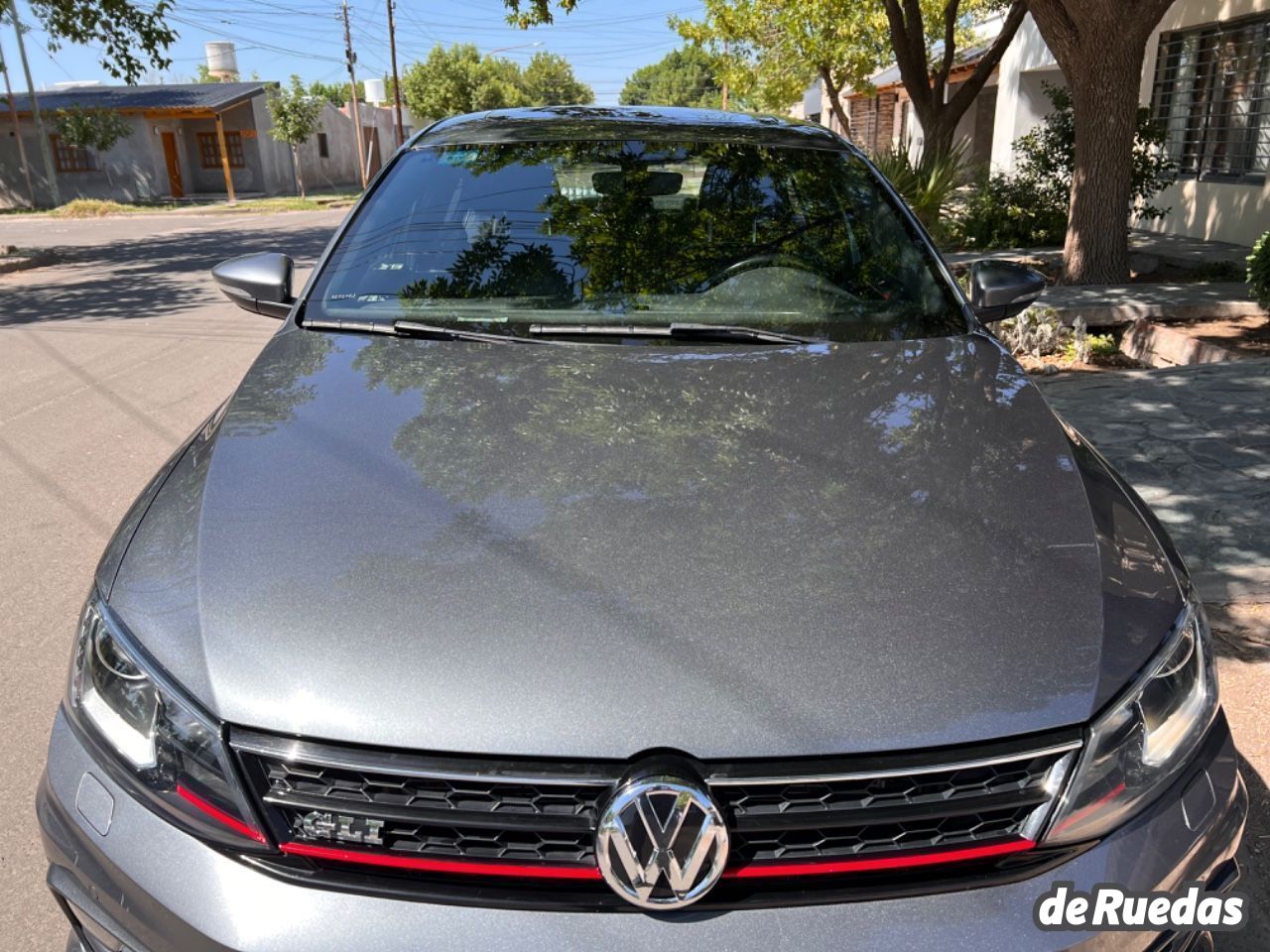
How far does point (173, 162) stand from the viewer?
39.5m

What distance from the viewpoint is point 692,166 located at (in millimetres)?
3123

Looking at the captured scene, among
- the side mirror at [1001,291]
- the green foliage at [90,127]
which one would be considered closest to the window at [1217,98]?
the side mirror at [1001,291]

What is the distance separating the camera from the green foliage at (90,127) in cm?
3300

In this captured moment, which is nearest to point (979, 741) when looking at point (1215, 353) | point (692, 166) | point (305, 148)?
point (692, 166)

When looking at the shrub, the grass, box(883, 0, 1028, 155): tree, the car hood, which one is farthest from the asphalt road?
the grass

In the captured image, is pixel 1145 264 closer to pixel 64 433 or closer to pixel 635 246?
pixel 635 246

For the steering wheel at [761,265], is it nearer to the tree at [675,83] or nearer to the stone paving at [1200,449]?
the stone paving at [1200,449]

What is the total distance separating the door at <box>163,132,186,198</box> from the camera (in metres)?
39.1

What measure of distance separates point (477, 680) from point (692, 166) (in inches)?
84.1

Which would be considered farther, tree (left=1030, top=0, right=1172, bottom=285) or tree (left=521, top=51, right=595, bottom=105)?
tree (left=521, top=51, right=595, bottom=105)

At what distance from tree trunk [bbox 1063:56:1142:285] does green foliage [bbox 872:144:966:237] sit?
2.66 m

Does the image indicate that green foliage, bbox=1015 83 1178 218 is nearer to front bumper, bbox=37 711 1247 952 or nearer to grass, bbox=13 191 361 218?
front bumper, bbox=37 711 1247 952

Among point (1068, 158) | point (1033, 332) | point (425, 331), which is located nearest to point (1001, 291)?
point (425, 331)

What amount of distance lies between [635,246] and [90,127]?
36.7 metres
